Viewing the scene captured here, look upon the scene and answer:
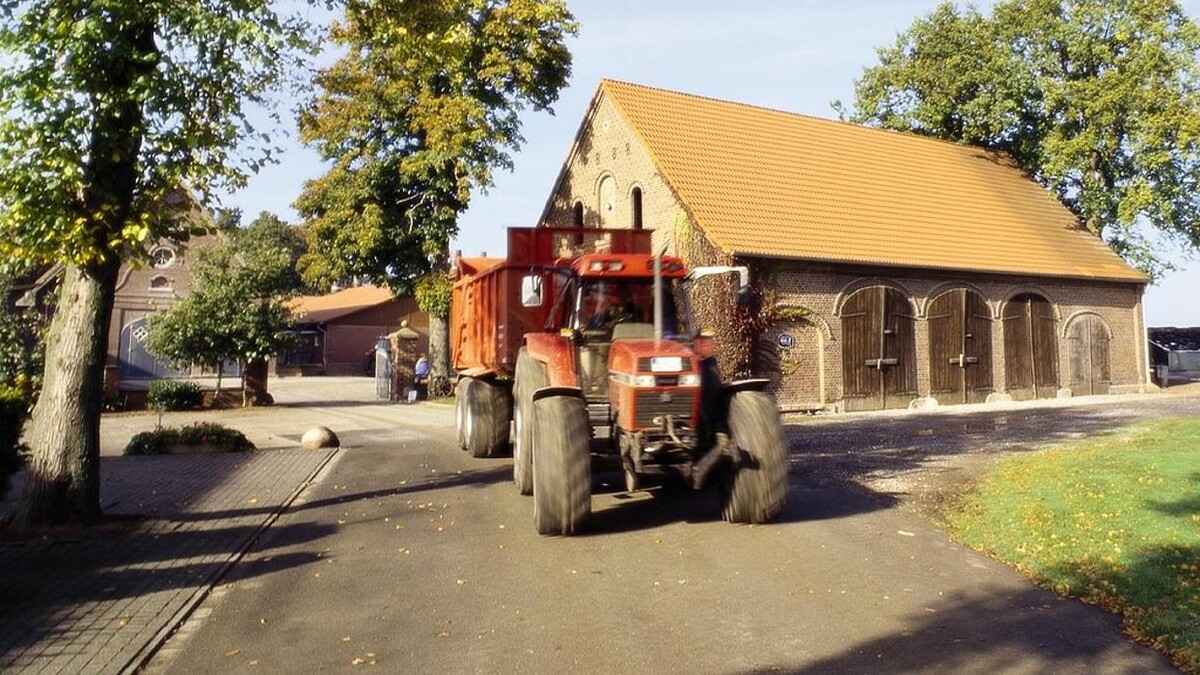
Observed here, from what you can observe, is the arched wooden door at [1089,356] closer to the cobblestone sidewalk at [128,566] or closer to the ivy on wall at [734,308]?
the ivy on wall at [734,308]

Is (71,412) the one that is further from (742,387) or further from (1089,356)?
(1089,356)

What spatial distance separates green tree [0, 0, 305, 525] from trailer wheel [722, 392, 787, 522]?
17.8 feet

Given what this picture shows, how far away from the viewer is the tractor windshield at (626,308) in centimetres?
882

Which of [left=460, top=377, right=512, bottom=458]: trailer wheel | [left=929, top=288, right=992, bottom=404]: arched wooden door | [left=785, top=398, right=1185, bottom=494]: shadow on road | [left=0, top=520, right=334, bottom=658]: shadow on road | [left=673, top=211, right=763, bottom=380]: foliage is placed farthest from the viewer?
[left=929, top=288, right=992, bottom=404]: arched wooden door

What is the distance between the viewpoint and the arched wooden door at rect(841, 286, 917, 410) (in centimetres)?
2205

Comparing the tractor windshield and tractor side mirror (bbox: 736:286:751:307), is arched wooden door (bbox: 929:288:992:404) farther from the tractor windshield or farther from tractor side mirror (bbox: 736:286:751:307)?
tractor side mirror (bbox: 736:286:751:307)

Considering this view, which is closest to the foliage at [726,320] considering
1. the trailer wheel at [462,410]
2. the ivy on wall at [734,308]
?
the ivy on wall at [734,308]

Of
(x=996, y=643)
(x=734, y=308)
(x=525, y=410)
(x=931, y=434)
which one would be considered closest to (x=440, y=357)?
(x=734, y=308)

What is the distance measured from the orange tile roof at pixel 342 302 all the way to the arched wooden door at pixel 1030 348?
3589cm

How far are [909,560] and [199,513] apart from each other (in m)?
6.99

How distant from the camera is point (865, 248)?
73.9 feet

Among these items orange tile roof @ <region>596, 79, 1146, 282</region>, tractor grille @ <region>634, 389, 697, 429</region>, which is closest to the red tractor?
tractor grille @ <region>634, 389, 697, 429</region>

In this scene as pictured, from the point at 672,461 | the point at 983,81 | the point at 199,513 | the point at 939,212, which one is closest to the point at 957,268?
the point at 939,212

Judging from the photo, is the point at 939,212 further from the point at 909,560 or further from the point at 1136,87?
the point at 909,560
